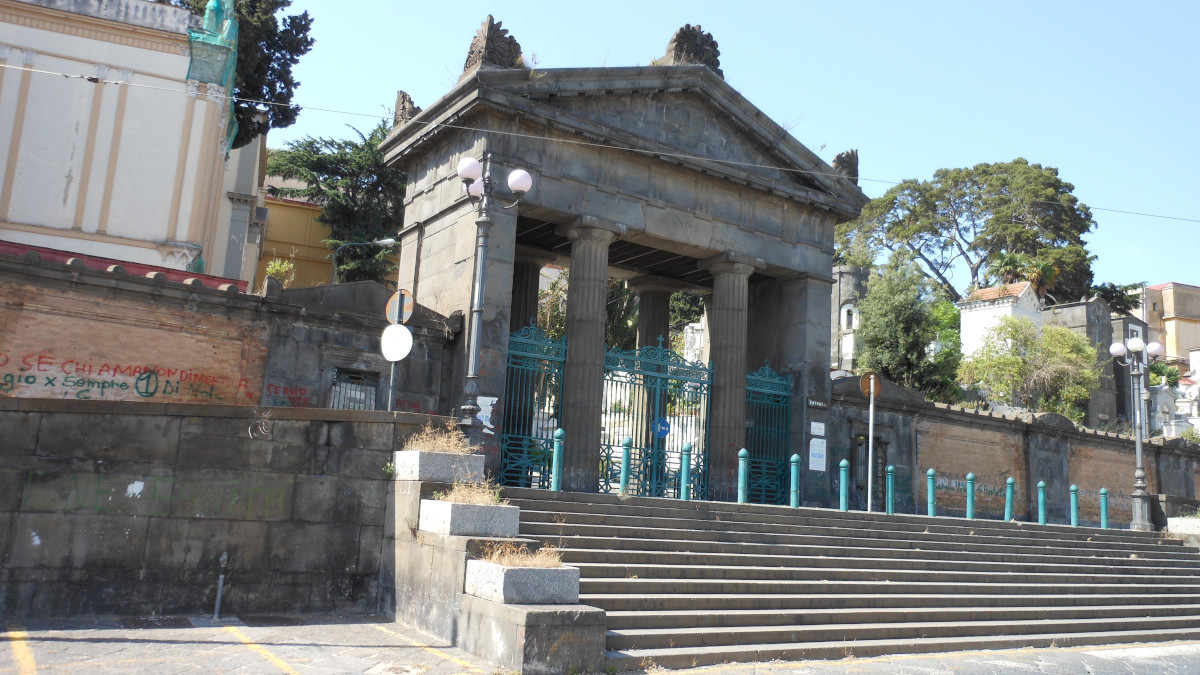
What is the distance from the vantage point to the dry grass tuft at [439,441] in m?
10.8

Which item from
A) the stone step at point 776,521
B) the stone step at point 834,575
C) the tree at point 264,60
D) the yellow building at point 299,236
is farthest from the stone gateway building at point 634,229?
the yellow building at point 299,236

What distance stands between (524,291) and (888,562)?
32.4 feet

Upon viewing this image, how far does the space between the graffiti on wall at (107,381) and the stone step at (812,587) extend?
754 cm

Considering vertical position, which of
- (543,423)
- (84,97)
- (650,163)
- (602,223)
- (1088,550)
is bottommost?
(1088,550)

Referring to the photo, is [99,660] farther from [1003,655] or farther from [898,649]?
[1003,655]

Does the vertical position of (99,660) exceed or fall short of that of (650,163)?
it falls short

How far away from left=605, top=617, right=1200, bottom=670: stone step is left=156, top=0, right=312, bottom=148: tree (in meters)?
22.8

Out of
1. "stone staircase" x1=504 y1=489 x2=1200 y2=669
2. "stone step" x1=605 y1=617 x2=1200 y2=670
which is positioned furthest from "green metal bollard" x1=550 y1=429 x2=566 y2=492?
"stone step" x1=605 y1=617 x2=1200 y2=670

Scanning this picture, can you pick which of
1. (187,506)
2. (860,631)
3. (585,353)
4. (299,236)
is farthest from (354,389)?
(299,236)

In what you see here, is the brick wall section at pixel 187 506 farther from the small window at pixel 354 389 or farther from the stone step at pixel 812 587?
the small window at pixel 354 389

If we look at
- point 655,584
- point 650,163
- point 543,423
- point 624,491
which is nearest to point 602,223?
point 650,163

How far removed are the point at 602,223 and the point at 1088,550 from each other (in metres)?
11.0

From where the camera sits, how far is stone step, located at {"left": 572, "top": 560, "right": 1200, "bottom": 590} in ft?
35.2

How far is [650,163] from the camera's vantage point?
18547mm
